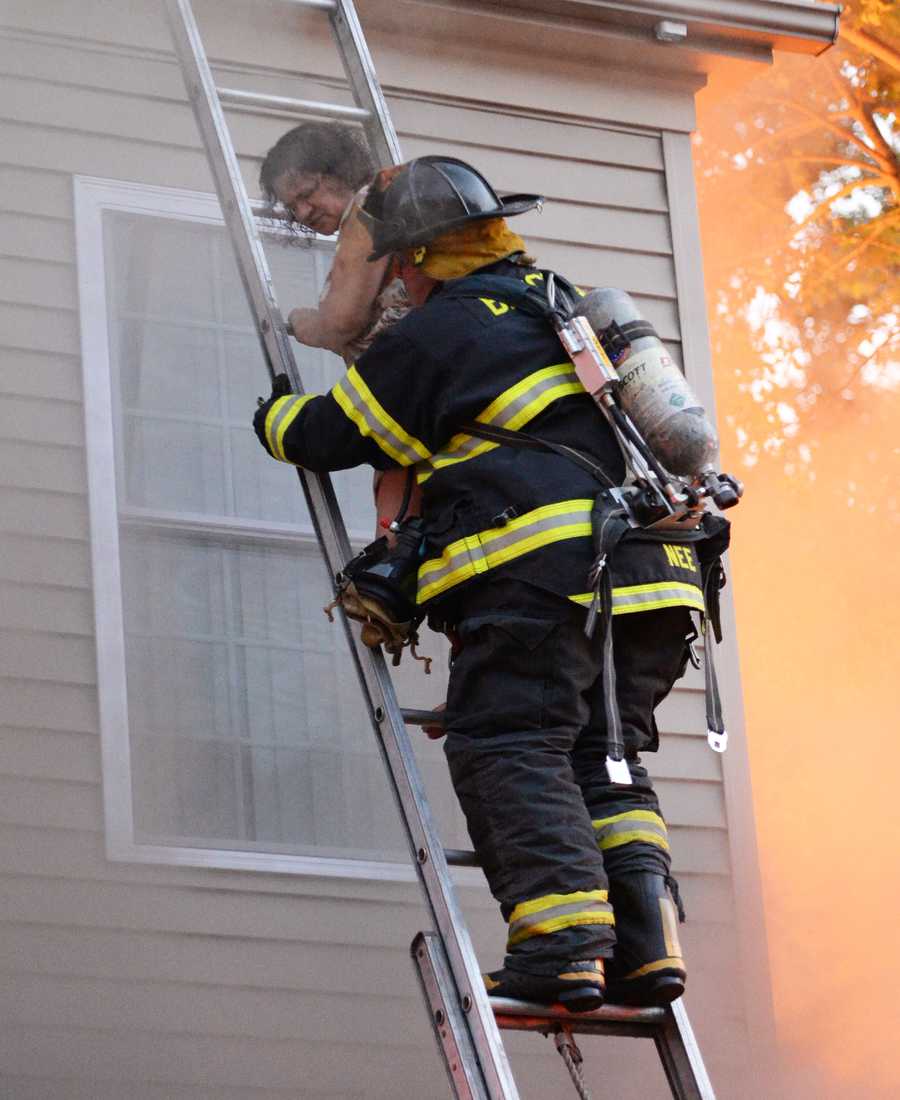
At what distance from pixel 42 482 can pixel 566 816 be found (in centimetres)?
249

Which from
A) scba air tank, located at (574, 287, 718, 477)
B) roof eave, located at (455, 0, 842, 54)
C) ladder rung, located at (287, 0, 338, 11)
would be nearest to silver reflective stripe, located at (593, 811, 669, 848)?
scba air tank, located at (574, 287, 718, 477)

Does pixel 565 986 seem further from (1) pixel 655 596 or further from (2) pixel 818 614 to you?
(2) pixel 818 614

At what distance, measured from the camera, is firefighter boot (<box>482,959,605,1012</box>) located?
3041 millimetres

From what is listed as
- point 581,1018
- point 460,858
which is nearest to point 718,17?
point 460,858

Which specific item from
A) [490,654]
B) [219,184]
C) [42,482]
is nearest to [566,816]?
[490,654]

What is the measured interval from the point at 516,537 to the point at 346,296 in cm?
77

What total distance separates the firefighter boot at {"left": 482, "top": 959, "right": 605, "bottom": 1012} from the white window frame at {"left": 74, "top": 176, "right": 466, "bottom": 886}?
1.95 m

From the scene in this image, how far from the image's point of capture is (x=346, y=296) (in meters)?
3.73

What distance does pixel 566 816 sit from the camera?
315 cm

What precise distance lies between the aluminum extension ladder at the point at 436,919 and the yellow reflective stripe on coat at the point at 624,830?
10.1 inches

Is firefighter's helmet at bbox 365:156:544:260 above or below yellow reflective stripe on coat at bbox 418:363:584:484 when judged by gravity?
above

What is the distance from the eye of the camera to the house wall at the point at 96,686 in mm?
4742

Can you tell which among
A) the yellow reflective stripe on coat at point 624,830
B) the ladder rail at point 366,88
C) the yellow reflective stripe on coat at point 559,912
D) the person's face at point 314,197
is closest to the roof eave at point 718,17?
the ladder rail at point 366,88

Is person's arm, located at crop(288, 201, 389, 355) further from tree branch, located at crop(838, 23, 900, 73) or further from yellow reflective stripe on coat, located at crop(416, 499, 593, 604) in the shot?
tree branch, located at crop(838, 23, 900, 73)
